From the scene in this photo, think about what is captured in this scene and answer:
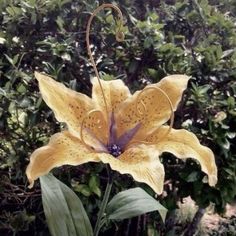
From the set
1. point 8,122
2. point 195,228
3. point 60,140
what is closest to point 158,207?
point 60,140

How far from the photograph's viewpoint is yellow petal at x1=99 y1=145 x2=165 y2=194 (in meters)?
0.88

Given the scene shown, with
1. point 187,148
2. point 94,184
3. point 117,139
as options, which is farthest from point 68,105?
point 94,184

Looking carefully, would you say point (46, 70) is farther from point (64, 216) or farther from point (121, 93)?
point (64, 216)

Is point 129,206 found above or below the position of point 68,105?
below

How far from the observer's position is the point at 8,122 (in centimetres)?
185

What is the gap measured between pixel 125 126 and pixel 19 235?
1.39 metres

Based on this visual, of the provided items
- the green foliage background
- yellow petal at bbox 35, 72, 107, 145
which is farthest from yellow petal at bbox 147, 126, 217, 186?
the green foliage background

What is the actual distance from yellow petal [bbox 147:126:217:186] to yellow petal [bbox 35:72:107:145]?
13cm

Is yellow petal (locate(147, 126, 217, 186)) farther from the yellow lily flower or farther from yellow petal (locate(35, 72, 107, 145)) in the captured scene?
yellow petal (locate(35, 72, 107, 145))

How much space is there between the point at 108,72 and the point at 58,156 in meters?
0.91

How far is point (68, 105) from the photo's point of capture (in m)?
1.04

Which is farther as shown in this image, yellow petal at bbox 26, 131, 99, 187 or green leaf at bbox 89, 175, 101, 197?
green leaf at bbox 89, 175, 101, 197

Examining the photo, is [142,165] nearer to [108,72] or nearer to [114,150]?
[114,150]

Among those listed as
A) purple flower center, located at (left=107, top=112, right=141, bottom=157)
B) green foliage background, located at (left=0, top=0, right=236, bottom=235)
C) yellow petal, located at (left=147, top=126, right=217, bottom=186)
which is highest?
A: yellow petal, located at (left=147, top=126, right=217, bottom=186)
